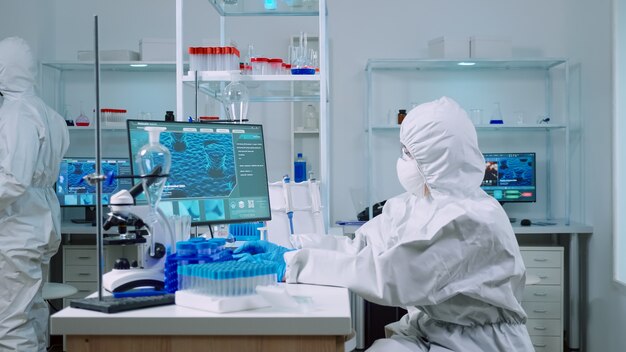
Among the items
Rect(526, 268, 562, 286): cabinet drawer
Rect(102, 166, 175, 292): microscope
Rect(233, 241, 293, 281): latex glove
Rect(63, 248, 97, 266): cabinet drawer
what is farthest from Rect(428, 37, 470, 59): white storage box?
Rect(102, 166, 175, 292): microscope

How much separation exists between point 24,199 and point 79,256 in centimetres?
108

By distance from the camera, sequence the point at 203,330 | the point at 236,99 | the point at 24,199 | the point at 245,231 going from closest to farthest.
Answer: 1. the point at 203,330
2. the point at 245,231
3. the point at 236,99
4. the point at 24,199

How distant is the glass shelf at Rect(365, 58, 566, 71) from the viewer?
4.84 m

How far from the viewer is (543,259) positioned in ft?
15.1

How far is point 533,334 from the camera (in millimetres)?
4605

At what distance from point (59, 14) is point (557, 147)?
3630mm

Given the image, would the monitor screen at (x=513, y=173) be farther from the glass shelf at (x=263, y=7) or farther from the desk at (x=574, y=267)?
the glass shelf at (x=263, y=7)

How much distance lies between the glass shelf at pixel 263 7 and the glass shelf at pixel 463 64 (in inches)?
62.9

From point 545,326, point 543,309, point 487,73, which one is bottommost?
point 545,326

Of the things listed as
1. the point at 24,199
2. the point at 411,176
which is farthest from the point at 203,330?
the point at 24,199

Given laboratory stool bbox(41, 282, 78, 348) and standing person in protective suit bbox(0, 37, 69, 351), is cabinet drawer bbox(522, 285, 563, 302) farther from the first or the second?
standing person in protective suit bbox(0, 37, 69, 351)

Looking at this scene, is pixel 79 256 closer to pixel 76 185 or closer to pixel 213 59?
pixel 76 185

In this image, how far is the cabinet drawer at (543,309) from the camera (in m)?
4.59

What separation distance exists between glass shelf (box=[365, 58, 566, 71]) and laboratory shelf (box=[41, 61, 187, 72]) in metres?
1.37
